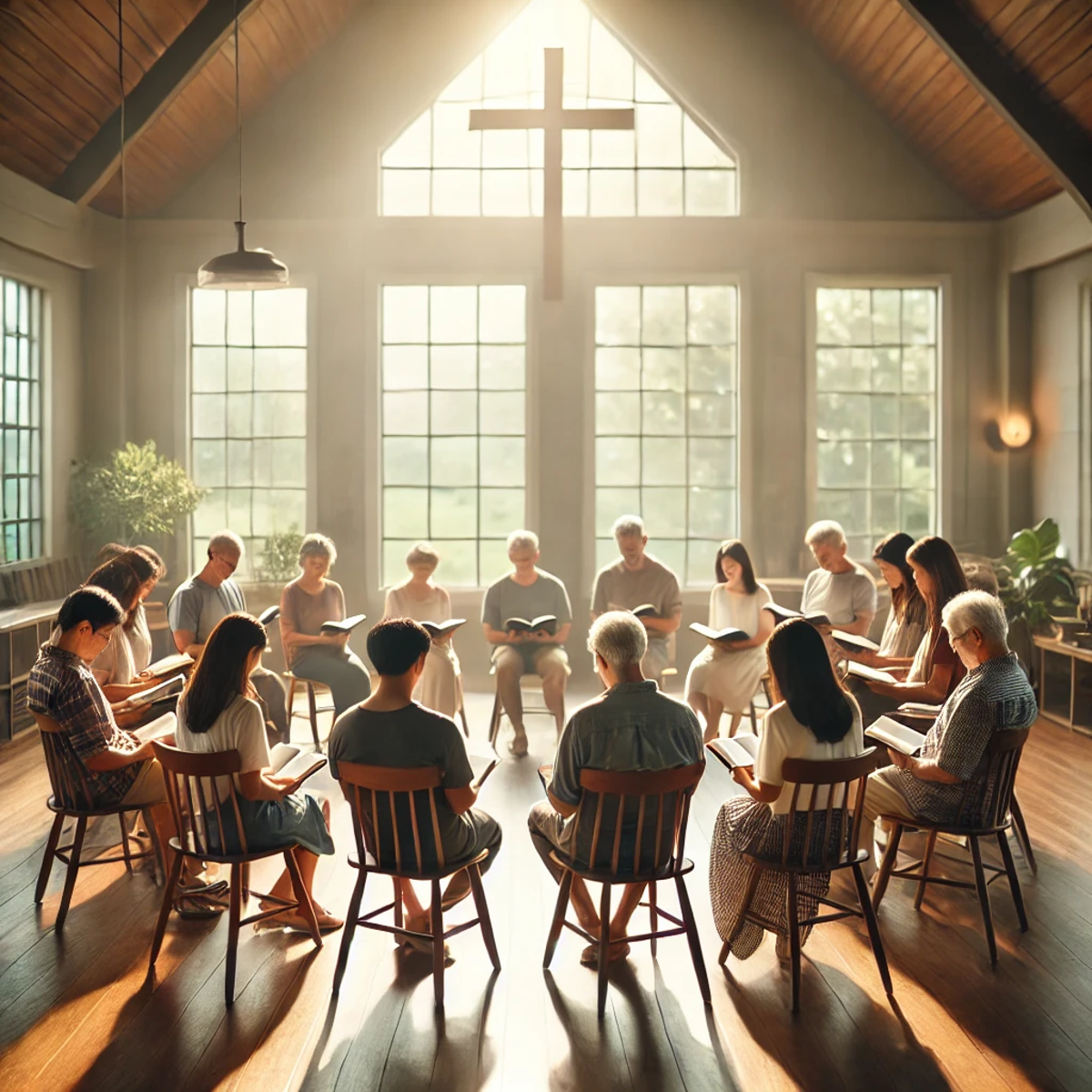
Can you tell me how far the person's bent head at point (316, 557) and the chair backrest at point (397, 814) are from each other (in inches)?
119

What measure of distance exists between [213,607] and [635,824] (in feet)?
9.74

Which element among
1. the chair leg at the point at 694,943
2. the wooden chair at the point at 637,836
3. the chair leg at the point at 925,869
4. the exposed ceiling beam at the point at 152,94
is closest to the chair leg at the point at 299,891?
the wooden chair at the point at 637,836

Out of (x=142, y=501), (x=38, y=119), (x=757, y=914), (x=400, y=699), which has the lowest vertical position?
(x=757, y=914)

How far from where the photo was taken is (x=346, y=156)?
28.2 ft

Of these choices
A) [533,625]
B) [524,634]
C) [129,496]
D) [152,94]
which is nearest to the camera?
[533,625]

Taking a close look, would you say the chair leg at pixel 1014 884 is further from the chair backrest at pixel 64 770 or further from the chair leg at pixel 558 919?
the chair backrest at pixel 64 770

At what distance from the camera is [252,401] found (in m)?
8.69

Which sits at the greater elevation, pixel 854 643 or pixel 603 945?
pixel 854 643

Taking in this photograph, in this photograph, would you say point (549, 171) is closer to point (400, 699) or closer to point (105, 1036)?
point (400, 699)

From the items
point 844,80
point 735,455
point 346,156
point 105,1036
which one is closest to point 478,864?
point 105,1036

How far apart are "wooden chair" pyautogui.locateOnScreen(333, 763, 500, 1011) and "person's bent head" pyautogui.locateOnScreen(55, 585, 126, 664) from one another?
3.85ft

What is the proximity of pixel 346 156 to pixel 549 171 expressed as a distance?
179 centimetres

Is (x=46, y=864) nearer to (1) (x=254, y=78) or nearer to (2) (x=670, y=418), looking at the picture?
(2) (x=670, y=418)

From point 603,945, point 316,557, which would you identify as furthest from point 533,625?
point 603,945
